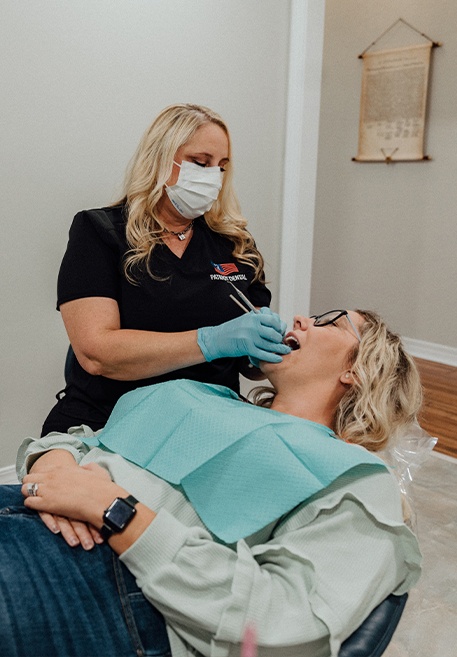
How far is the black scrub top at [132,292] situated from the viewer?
1.52 metres

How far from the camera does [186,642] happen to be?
889mm

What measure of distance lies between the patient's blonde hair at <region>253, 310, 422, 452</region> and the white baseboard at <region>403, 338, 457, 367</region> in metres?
2.88

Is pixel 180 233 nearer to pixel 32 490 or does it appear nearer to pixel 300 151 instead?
pixel 32 490

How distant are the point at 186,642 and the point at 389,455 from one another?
0.65m

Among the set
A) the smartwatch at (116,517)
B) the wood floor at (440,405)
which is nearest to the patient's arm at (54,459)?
the smartwatch at (116,517)

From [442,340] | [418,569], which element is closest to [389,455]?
[418,569]

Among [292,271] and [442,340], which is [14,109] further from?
[442,340]

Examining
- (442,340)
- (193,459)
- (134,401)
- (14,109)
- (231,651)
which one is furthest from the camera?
(442,340)

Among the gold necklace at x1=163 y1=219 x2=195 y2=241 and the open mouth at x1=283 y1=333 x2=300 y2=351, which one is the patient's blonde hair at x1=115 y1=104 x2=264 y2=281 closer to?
the gold necklace at x1=163 y1=219 x2=195 y2=241

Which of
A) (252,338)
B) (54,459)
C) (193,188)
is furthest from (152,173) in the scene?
(54,459)

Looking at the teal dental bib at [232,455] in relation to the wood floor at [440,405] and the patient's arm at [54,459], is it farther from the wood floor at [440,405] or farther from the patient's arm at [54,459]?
the wood floor at [440,405]

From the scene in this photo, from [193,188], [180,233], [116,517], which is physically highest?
[193,188]

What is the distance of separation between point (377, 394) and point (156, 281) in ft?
2.05

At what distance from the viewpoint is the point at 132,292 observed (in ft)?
5.08
